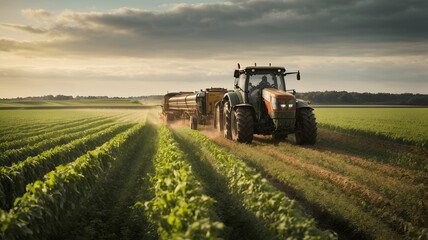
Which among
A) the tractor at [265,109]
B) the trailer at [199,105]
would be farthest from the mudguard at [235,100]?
the trailer at [199,105]

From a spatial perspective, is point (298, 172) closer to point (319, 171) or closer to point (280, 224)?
point (319, 171)

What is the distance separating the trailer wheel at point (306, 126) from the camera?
11.7m

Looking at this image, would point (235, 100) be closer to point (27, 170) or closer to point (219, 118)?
point (219, 118)

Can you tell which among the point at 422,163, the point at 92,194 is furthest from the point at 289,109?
the point at 92,194

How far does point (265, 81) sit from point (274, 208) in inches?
366

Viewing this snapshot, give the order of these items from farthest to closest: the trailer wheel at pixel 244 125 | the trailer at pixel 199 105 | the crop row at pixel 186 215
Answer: the trailer at pixel 199 105 → the trailer wheel at pixel 244 125 → the crop row at pixel 186 215

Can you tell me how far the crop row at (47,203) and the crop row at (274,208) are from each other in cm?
326

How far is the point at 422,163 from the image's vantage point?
9.55 meters

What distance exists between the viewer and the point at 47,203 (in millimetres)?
5129

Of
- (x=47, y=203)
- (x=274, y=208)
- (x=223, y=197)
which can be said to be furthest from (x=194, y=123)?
(x=274, y=208)

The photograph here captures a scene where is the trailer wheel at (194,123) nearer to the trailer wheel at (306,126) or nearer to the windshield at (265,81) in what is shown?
the windshield at (265,81)

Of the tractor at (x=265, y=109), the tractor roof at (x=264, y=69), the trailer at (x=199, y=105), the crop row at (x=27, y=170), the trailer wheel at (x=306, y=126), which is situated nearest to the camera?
the crop row at (x=27, y=170)

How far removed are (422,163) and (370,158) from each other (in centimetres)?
147

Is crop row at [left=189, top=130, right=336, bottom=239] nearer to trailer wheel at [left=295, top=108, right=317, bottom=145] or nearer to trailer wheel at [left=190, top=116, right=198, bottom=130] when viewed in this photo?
trailer wheel at [left=295, top=108, right=317, bottom=145]
